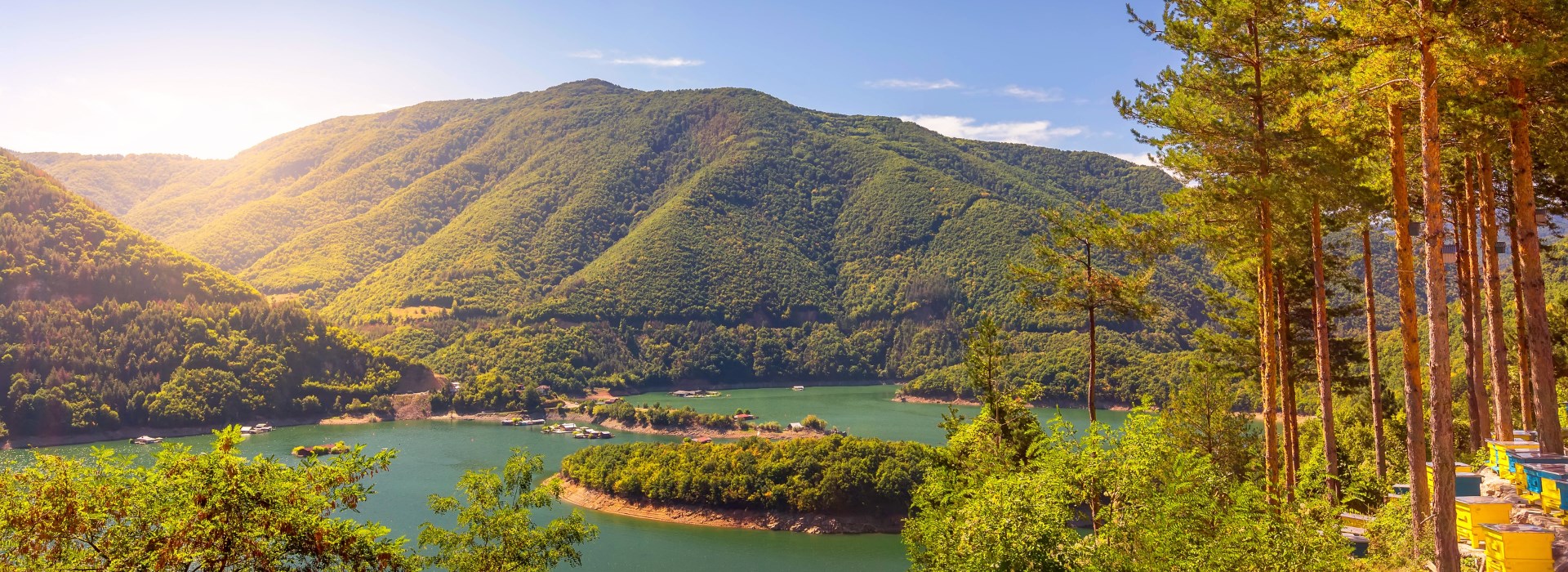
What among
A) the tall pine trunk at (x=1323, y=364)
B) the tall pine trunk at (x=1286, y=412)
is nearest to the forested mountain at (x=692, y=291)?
the tall pine trunk at (x=1286, y=412)

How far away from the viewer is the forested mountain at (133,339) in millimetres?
85062

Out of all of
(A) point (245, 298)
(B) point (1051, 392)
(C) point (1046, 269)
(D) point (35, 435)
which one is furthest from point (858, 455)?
(A) point (245, 298)

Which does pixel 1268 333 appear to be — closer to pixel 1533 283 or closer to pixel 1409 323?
pixel 1533 283

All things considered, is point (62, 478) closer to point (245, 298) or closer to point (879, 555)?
point (879, 555)

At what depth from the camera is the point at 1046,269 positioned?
25094 mm

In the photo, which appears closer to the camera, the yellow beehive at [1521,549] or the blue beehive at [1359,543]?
the yellow beehive at [1521,549]

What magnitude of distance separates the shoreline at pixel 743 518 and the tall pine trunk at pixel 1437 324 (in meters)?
39.1

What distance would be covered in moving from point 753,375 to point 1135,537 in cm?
13479

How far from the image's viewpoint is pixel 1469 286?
18.1 metres

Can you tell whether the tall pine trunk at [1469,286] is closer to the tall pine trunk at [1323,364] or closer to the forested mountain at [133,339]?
the tall pine trunk at [1323,364]

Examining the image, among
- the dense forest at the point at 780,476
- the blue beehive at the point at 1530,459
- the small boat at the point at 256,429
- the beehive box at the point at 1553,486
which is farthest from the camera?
the small boat at the point at 256,429

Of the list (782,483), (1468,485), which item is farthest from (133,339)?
(1468,485)

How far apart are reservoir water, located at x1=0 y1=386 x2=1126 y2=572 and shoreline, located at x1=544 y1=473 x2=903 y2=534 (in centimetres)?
64

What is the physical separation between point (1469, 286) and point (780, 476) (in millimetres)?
38225
